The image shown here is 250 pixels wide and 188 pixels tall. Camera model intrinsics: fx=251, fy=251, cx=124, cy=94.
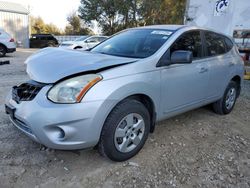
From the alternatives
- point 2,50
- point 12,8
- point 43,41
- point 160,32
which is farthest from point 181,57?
point 12,8

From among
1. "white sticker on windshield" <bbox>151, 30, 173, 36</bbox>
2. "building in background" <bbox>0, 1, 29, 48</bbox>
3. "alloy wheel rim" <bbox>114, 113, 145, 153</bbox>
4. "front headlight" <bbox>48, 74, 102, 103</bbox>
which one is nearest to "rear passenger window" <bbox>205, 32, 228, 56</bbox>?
"white sticker on windshield" <bbox>151, 30, 173, 36</bbox>


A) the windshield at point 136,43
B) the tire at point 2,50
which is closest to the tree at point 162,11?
the tire at point 2,50

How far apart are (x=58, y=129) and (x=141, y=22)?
95.4 feet

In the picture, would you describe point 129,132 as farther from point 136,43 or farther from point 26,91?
point 136,43

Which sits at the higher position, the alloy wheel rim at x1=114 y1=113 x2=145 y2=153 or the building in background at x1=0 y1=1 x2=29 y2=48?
the building in background at x1=0 y1=1 x2=29 y2=48

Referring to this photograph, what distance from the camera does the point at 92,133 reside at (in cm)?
252

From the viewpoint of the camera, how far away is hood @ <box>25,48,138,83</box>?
258 cm

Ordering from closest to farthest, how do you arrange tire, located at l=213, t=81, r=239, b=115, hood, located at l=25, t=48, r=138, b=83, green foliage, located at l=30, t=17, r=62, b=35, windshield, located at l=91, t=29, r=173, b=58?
1. hood, located at l=25, t=48, r=138, b=83
2. windshield, located at l=91, t=29, r=173, b=58
3. tire, located at l=213, t=81, r=239, b=115
4. green foliage, located at l=30, t=17, r=62, b=35

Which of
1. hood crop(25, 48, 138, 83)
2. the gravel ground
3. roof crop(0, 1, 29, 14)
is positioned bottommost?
the gravel ground

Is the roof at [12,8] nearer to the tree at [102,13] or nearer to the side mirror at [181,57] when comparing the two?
the tree at [102,13]

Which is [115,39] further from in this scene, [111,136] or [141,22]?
[141,22]

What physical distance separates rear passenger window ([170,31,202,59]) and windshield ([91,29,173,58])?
0.18 m

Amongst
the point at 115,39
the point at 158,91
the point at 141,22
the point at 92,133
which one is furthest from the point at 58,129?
the point at 141,22

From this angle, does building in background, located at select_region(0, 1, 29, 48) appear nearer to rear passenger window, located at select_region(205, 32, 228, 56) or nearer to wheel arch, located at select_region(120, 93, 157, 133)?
rear passenger window, located at select_region(205, 32, 228, 56)
